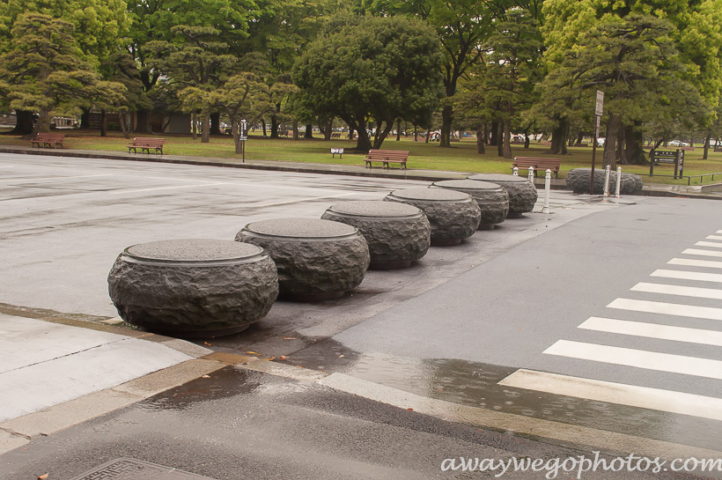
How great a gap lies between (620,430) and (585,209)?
14865 millimetres

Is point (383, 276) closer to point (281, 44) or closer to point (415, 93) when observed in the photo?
point (415, 93)

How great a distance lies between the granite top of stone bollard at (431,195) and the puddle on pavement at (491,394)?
5888mm

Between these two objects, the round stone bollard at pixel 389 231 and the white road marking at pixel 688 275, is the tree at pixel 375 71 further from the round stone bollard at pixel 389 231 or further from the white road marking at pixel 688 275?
the white road marking at pixel 688 275

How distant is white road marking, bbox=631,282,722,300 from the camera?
8.86 m

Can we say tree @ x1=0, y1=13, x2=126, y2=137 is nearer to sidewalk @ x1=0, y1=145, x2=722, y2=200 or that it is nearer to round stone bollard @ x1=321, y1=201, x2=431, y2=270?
sidewalk @ x1=0, y1=145, x2=722, y2=200

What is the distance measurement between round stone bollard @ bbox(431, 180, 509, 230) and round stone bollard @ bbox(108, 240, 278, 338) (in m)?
8.08

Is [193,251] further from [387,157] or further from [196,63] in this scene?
[196,63]

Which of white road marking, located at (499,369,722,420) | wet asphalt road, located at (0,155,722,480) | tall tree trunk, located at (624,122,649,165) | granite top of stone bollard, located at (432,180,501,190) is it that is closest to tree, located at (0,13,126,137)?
wet asphalt road, located at (0,155,722,480)

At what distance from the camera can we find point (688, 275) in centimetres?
1007

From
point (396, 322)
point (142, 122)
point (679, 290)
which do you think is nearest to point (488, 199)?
point (679, 290)

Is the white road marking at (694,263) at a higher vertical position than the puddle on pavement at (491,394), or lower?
higher

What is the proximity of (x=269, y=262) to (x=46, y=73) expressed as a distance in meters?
45.2

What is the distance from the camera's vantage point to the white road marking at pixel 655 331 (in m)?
6.96

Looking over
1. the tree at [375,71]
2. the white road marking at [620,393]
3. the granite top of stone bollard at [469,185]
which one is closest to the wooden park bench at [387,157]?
the tree at [375,71]
